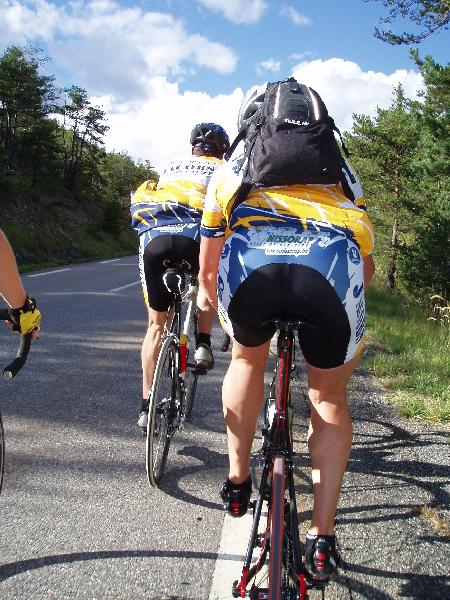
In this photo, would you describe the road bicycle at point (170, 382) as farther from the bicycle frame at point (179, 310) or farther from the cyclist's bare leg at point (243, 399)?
the cyclist's bare leg at point (243, 399)

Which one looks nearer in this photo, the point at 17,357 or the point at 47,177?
the point at 17,357

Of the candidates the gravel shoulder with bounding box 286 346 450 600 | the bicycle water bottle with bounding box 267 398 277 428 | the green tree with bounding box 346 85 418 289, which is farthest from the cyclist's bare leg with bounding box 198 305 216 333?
the green tree with bounding box 346 85 418 289

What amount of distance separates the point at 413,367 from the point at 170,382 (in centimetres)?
324

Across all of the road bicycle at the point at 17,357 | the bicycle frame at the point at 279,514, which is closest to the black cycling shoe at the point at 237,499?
the bicycle frame at the point at 279,514

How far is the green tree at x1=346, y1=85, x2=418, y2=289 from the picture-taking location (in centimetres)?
2377

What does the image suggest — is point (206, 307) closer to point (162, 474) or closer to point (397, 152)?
point (162, 474)

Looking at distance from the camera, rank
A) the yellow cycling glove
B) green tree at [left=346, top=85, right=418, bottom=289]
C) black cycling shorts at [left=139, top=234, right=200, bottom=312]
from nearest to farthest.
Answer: the yellow cycling glove → black cycling shorts at [left=139, top=234, right=200, bottom=312] → green tree at [left=346, top=85, right=418, bottom=289]

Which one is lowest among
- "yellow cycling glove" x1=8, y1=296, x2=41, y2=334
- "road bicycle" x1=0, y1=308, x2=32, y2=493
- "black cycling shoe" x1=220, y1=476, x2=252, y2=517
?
"black cycling shoe" x1=220, y1=476, x2=252, y2=517

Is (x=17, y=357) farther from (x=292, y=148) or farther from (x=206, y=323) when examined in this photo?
(x=206, y=323)

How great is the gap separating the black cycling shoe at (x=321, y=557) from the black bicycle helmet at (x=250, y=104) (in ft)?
5.44

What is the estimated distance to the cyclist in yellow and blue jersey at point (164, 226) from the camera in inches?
135

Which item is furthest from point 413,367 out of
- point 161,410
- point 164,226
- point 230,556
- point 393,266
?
point 393,266

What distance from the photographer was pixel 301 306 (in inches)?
75.3

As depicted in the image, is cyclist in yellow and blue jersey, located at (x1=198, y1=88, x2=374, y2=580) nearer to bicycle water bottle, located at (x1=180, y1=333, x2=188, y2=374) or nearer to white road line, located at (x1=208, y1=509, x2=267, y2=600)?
white road line, located at (x1=208, y1=509, x2=267, y2=600)
